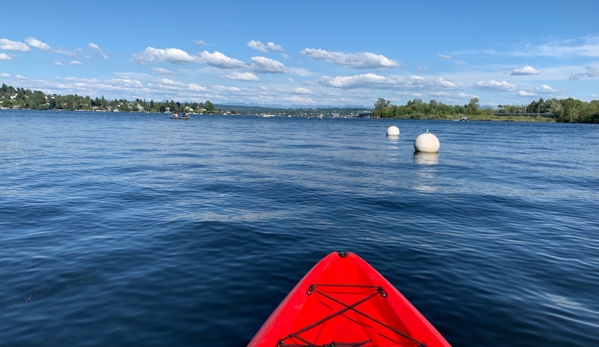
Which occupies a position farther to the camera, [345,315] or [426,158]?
[426,158]

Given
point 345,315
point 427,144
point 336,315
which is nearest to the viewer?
point 336,315

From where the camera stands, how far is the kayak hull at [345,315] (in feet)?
18.3

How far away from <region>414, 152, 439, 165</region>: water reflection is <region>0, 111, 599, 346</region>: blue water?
8.29 meters

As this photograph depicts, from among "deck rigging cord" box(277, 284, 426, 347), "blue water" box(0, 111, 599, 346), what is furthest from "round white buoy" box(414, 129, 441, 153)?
"deck rigging cord" box(277, 284, 426, 347)

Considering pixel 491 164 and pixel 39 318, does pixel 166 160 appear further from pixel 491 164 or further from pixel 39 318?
pixel 491 164

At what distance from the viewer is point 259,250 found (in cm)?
1081

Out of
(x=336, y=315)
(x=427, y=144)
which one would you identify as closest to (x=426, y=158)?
(x=427, y=144)

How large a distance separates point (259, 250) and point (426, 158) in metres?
26.7

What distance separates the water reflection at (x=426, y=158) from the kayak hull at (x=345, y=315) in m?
25.4

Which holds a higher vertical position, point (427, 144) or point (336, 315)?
point (427, 144)

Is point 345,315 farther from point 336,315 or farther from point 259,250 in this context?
point 259,250

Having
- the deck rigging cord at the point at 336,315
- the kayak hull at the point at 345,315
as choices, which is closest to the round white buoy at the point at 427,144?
the kayak hull at the point at 345,315

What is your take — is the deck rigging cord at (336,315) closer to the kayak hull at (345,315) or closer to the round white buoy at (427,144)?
the kayak hull at (345,315)

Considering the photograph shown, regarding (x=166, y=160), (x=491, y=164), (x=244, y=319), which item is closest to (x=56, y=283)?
(x=244, y=319)
